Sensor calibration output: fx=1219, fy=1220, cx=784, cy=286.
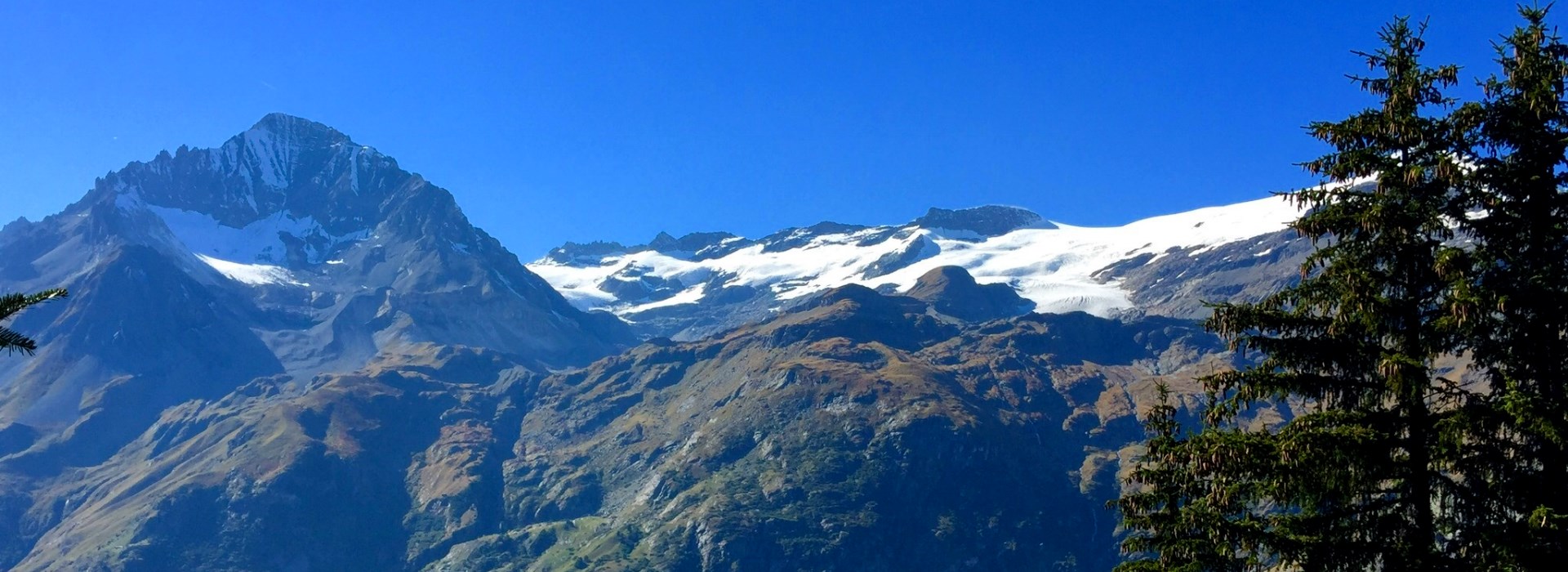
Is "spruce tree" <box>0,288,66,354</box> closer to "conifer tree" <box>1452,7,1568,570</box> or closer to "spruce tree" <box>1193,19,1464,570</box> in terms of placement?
"spruce tree" <box>1193,19,1464,570</box>

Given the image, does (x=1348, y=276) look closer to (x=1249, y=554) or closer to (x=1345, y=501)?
(x=1345, y=501)

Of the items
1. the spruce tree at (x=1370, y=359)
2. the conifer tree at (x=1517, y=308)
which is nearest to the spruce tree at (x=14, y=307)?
the spruce tree at (x=1370, y=359)

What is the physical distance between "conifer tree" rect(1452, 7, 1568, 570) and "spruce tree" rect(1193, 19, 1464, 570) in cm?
58

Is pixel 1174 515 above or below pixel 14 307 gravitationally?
below

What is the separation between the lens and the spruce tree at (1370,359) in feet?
74.2

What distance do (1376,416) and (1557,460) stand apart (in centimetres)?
323

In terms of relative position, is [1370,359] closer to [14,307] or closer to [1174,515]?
[1174,515]

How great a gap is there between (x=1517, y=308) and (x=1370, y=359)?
2.70 meters

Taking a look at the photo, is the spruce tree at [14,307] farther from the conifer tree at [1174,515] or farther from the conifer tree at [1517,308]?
the conifer tree at [1517,308]

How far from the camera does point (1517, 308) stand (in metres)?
22.7

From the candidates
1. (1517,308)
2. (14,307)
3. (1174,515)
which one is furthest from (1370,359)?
(14,307)

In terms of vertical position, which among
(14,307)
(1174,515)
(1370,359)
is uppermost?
(14,307)

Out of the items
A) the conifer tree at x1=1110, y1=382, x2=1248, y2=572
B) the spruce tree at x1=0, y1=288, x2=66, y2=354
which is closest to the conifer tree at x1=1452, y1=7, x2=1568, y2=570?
A: the conifer tree at x1=1110, y1=382, x2=1248, y2=572

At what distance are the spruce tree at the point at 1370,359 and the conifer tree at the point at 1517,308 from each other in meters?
0.58
